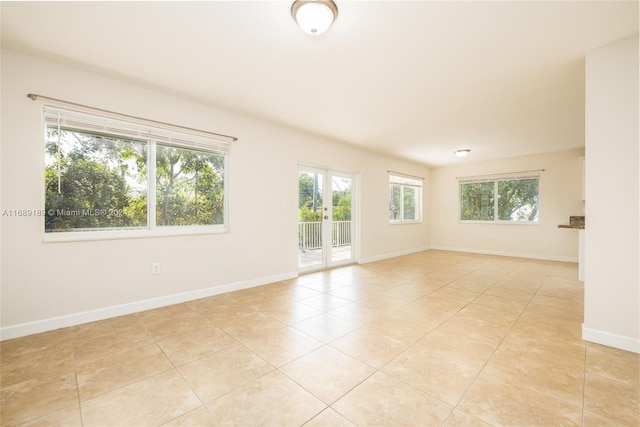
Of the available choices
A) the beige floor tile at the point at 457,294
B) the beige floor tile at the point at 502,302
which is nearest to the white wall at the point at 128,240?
the beige floor tile at the point at 457,294

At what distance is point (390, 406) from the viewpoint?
1.47 meters

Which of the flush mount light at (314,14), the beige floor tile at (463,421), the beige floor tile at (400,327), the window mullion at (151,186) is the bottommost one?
the beige floor tile at (400,327)

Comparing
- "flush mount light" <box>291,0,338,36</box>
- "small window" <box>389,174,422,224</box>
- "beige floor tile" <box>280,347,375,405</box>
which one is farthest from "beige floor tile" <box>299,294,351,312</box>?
"small window" <box>389,174,422,224</box>

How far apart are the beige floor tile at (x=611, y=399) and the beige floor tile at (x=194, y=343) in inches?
93.1

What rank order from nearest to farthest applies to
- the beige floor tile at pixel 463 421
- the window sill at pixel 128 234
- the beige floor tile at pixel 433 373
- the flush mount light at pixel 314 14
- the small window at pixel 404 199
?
the beige floor tile at pixel 463 421 → the beige floor tile at pixel 433 373 → the flush mount light at pixel 314 14 → the window sill at pixel 128 234 → the small window at pixel 404 199

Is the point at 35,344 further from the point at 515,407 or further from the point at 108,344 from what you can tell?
the point at 515,407

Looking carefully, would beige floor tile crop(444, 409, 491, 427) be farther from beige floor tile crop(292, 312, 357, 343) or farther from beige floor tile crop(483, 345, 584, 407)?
beige floor tile crop(292, 312, 357, 343)

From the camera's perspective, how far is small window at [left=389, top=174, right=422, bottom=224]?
263 inches

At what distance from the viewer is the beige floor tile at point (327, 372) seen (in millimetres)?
1608

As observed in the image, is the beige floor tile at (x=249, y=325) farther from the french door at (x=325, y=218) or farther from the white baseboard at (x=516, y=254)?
the white baseboard at (x=516, y=254)

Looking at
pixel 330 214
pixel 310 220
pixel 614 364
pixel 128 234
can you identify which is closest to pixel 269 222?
pixel 310 220

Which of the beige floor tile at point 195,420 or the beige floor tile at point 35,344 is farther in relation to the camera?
the beige floor tile at point 35,344

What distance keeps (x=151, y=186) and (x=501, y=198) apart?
297 inches

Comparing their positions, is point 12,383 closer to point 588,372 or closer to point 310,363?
point 310,363
